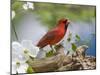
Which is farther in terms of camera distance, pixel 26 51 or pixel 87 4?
pixel 87 4

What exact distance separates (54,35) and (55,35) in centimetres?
1

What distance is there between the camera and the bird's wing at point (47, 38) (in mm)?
2039

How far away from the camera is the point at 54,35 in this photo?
2098 mm

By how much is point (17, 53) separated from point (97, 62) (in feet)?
2.99

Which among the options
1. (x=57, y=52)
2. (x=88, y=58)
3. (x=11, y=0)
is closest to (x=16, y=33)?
(x=11, y=0)

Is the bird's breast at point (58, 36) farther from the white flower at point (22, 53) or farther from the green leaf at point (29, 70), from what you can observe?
the green leaf at point (29, 70)

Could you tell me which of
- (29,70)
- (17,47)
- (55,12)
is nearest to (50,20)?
(55,12)

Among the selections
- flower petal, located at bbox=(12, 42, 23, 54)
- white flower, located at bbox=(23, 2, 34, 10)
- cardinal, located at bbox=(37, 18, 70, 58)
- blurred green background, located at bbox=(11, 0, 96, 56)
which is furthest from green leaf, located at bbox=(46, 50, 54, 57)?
white flower, located at bbox=(23, 2, 34, 10)

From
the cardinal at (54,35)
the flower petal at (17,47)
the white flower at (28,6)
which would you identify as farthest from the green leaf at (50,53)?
the white flower at (28,6)

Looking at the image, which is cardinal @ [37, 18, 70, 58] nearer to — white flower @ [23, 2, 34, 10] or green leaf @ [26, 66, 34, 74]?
green leaf @ [26, 66, 34, 74]

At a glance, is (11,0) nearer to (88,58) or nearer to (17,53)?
(17,53)

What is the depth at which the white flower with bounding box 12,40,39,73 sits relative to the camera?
1.95 metres

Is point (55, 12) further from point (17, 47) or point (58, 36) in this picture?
point (17, 47)

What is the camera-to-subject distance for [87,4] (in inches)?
87.7
